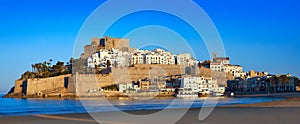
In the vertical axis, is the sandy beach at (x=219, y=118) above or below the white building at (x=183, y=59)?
below

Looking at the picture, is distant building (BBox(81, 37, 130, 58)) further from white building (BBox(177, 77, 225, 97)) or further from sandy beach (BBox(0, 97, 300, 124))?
sandy beach (BBox(0, 97, 300, 124))

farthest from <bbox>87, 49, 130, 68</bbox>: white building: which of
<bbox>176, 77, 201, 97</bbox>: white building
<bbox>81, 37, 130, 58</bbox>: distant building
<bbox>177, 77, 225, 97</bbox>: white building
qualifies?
<bbox>177, 77, 225, 97</bbox>: white building

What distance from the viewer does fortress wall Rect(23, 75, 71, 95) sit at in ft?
314

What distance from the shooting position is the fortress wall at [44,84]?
314ft

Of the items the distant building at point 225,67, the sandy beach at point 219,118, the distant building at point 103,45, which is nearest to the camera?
the sandy beach at point 219,118

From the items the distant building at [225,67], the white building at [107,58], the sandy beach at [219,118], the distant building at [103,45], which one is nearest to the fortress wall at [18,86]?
the white building at [107,58]

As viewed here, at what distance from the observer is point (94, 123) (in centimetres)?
1452

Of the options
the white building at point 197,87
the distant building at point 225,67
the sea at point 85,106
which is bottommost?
the sea at point 85,106

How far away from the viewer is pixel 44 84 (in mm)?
98500

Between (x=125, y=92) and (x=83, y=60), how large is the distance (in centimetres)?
3706

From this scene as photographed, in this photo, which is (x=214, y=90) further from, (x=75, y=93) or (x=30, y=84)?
(x=30, y=84)

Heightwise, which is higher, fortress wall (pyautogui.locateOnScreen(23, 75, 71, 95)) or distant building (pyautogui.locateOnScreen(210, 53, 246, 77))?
distant building (pyautogui.locateOnScreen(210, 53, 246, 77))

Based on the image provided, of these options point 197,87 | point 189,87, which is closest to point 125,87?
point 189,87

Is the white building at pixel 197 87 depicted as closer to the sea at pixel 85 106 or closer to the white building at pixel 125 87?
the white building at pixel 125 87
